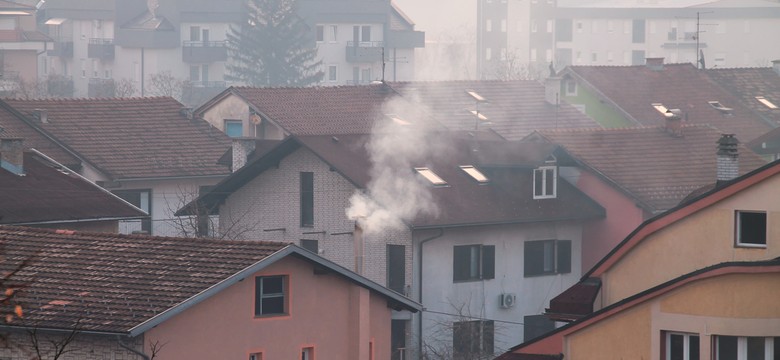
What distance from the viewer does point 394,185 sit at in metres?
39.2

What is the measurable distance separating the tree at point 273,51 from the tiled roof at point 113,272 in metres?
77.3

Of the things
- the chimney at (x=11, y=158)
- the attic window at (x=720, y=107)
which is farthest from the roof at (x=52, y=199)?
the attic window at (x=720, y=107)

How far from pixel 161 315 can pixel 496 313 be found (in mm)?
17075

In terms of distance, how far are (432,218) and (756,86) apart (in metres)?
29.2

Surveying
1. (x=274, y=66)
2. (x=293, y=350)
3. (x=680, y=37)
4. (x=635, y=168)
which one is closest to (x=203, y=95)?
(x=274, y=66)

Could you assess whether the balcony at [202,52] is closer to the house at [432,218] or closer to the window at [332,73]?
the window at [332,73]

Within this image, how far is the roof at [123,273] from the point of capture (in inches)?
888

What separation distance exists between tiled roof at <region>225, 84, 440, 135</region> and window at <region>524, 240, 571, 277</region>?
1078 centimetres

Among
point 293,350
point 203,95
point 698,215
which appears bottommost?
point 293,350

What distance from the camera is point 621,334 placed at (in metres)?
21.8

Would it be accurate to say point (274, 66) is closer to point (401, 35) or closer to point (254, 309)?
Result: point (401, 35)

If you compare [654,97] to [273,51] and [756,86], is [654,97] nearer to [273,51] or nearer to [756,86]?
[756,86]

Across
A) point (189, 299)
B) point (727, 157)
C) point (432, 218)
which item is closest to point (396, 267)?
point (432, 218)

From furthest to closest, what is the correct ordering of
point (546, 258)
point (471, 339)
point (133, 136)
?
point (133, 136), point (546, 258), point (471, 339)
